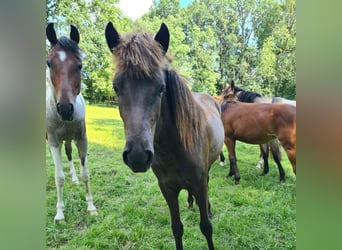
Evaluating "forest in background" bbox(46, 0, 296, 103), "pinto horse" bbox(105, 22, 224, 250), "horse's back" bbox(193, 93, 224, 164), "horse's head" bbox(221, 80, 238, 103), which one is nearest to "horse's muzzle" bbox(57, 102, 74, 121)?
"forest in background" bbox(46, 0, 296, 103)

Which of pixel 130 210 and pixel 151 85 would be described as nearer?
pixel 151 85

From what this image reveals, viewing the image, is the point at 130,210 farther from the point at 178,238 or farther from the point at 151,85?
the point at 151,85

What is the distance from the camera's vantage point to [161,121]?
99cm

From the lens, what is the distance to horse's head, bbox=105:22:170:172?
758mm

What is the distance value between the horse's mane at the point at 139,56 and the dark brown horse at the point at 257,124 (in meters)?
1.13

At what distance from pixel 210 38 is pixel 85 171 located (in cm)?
110

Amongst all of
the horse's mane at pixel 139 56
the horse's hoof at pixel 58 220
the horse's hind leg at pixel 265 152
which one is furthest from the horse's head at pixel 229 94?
the horse's hoof at pixel 58 220

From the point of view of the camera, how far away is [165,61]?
890mm

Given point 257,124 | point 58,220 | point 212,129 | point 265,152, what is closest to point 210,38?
point 212,129

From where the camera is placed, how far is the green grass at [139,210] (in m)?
1.41

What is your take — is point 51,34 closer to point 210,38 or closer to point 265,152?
point 210,38

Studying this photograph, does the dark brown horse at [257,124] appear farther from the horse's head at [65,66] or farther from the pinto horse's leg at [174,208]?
the horse's head at [65,66]
